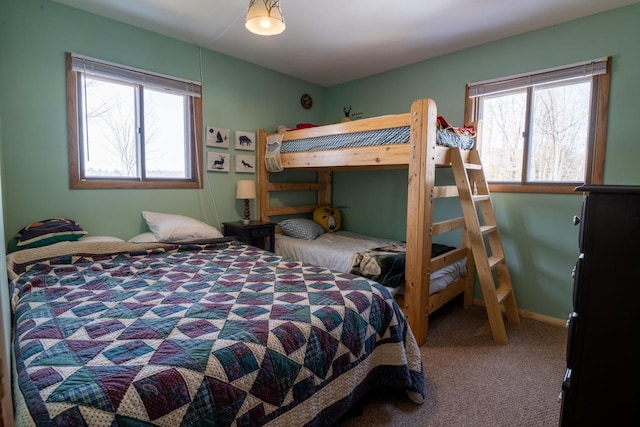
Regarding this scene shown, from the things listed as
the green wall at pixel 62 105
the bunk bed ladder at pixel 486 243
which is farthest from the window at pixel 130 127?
the bunk bed ladder at pixel 486 243

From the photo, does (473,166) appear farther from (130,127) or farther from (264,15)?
(130,127)

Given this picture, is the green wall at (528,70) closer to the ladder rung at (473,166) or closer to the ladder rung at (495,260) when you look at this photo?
the ladder rung at (495,260)

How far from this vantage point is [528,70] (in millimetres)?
2816

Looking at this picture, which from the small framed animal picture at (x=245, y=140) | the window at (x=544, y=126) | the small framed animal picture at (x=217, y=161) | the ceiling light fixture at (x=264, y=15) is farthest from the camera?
the small framed animal picture at (x=245, y=140)

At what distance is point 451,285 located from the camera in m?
2.89

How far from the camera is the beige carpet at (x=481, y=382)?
1.71m

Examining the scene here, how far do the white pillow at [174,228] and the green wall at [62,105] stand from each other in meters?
0.17

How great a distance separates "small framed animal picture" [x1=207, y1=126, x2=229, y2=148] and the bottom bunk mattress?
1.11 meters

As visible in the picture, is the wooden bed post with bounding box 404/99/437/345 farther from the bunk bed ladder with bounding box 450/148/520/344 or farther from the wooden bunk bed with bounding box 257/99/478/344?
the bunk bed ladder with bounding box 450/148/520/344

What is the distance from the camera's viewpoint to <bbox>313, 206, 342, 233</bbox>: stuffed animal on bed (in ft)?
13.2

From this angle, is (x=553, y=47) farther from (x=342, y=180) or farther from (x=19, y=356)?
(x=19, y=356)

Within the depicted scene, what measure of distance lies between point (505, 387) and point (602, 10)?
2686 mm

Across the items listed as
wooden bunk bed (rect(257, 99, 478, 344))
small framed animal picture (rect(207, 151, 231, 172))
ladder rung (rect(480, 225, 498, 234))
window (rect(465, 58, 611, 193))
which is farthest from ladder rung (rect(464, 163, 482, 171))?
small framed animal picture (rect(207, 151, 231, 172))

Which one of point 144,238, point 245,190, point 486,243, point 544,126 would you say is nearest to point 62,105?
point 144,238
